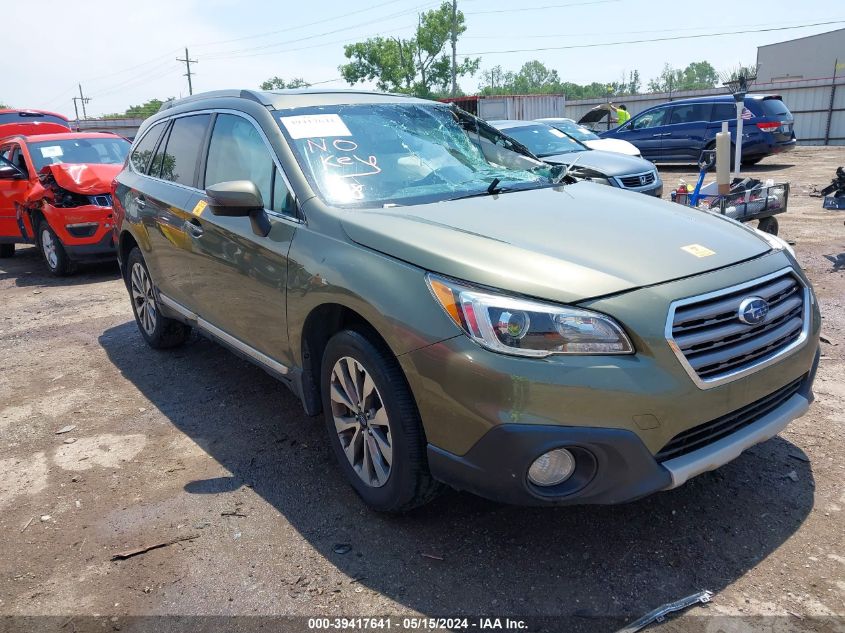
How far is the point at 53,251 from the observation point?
346 inches

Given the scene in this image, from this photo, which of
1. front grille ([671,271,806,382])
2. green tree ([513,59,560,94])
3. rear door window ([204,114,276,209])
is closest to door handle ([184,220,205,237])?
rear door window ([204,114,276,209])

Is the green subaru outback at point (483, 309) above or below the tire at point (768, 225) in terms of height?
above

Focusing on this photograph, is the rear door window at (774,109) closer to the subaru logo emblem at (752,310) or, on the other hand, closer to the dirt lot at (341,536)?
the dirt lot at (341,536)

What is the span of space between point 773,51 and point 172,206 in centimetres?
5796

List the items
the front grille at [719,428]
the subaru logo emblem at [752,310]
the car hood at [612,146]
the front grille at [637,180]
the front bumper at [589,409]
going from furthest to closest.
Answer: the car hood at [612,146] → the front grille at [637,180] → the subaru logo emblem at [752,310] → the front grille at [719,428] → the front bumper at [589,409]

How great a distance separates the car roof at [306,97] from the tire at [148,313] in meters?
1.62

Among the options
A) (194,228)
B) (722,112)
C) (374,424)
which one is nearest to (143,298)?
(194,228)

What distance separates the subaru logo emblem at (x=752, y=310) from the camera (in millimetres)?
2475

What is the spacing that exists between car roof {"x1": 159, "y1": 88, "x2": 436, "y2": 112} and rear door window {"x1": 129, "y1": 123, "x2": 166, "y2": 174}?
962mm

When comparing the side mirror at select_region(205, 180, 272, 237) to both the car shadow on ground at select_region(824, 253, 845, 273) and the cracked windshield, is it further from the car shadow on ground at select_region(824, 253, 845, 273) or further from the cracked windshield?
the car shadow on ground at select_region(824, 253, 845, 273)

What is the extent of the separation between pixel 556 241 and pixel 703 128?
15.5m

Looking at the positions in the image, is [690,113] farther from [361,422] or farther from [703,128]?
[361,422]

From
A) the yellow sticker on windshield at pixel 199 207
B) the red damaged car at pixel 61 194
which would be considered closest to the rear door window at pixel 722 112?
the red damaged car at pixel 61 194

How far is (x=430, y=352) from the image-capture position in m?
2.43
